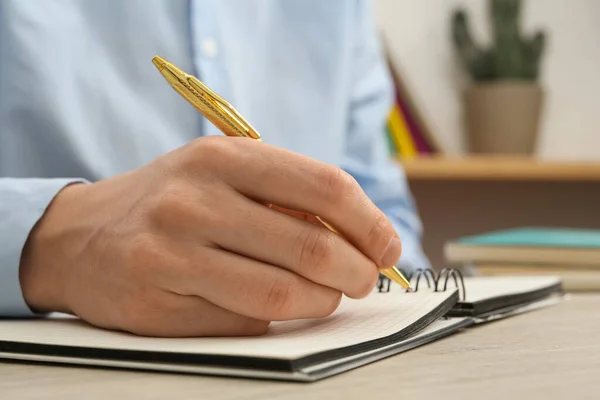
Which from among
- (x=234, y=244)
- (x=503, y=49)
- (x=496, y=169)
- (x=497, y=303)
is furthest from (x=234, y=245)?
(x=503, y=49)

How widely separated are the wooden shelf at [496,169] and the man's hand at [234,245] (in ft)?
3.72

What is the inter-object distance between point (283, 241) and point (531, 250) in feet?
1.94

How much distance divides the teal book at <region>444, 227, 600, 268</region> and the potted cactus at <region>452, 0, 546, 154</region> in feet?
2.80

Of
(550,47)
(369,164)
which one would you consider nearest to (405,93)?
(550,47)

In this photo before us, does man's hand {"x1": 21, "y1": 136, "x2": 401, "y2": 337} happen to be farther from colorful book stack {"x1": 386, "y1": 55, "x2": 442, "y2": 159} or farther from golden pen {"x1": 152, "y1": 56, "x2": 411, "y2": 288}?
colorful book stack {"x1": 386, "y1": 55, "x2": 442, "y2": 159}

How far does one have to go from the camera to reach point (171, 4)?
0.93m

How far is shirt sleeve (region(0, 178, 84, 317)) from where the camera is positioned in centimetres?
52

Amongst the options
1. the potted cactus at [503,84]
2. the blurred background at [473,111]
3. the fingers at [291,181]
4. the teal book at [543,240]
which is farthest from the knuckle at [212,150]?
the potted cactus at [503,84]

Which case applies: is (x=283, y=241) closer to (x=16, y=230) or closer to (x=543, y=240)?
(x=16, y=230)

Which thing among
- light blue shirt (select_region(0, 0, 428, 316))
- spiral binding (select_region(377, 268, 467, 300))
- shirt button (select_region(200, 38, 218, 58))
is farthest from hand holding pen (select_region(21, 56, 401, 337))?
shirt button (select_region(200, 38, 218, 58))

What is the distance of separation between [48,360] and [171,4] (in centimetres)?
61

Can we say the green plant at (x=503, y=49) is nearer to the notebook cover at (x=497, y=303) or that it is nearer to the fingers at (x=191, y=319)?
the notebook cover at (x=497, y=303)

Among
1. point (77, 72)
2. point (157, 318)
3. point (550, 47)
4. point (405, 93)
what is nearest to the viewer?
point (157, 318)

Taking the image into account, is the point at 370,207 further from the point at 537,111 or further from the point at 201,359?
the point at 537,111
